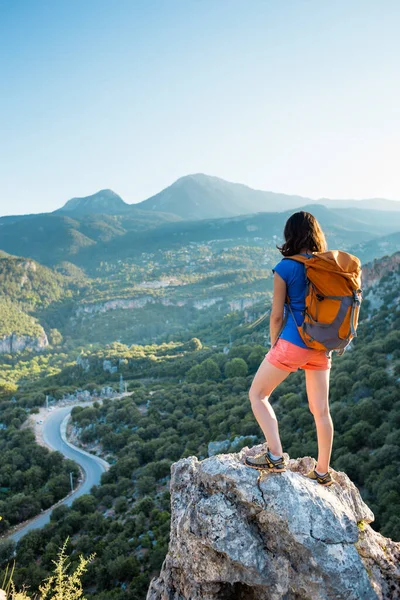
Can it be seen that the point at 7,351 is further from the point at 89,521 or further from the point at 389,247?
the point at 389,247

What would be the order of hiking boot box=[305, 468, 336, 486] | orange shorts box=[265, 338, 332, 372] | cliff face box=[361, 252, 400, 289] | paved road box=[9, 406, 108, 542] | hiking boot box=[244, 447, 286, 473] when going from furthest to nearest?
1. cliff face box=[361, 252, 400, 289]
2. paved road box=[9, 406, 108, 542]
3. hiking boot box=[305, 468, 336, 486]
4. hiking boot box=[244, 447, 286, 473]
5. orange shorts box=[265, 338, 332, 372]

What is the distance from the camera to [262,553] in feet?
13.2

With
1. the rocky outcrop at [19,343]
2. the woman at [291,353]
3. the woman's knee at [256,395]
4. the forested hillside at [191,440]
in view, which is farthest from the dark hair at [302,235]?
the rocky outcrop at [19,343]

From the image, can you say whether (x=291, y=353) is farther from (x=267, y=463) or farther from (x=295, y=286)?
(x=267, y=463)

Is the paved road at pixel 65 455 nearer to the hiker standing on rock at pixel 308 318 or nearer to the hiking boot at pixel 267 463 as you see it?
the hiking boot at pixel 267 463

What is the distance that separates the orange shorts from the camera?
3965mm

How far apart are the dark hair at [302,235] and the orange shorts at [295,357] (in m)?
0.97

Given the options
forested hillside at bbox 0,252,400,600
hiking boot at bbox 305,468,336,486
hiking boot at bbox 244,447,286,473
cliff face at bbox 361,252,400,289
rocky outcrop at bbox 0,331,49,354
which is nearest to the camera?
hiking boot at bbox 244,447,286,473

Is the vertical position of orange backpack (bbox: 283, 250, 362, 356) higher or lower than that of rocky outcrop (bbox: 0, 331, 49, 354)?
higher

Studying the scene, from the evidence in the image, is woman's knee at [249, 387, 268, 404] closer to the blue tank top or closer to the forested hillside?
the blue tank top

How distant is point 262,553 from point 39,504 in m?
27.9

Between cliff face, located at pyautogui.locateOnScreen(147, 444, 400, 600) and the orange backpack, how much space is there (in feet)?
5.70

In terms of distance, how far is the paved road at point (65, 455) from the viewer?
25.1 meters

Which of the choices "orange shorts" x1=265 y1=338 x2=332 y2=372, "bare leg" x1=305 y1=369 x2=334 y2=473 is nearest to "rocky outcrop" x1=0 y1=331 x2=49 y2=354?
"bare leg" x1=305 y1=369 x2=334 y2=473
